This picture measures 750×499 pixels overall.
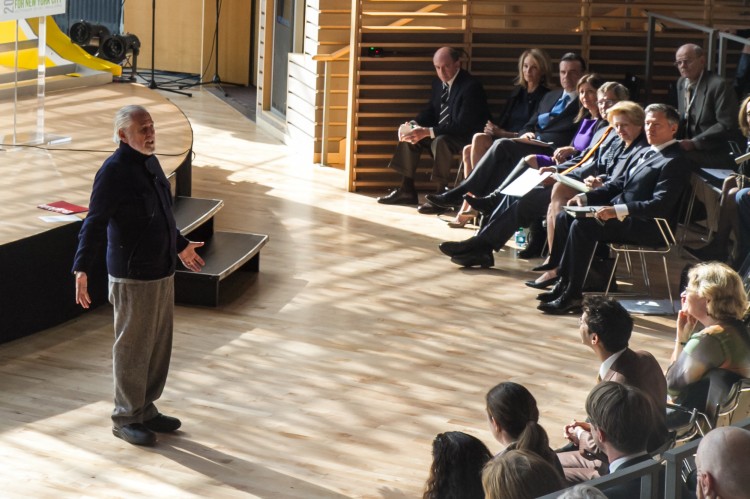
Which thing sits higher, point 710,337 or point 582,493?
point 582,493

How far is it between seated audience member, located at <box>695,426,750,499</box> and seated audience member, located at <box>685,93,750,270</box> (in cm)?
486

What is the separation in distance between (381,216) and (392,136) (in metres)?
1.16

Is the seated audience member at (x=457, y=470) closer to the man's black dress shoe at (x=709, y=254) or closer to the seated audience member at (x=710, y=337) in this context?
the seated audience member at (x=710, y=337)

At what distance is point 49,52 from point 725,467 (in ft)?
35.3

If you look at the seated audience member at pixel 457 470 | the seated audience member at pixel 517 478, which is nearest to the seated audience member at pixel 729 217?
the seated audience member at pixel 457 470

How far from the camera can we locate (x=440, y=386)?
19.9 feet

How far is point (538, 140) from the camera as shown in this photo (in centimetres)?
901

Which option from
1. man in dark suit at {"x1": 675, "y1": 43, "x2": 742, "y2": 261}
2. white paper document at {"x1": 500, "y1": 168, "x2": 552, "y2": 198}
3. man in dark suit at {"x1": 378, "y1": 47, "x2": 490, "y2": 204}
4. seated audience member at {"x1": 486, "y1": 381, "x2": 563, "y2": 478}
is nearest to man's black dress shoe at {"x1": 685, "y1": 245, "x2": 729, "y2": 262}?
man in dark suit at {"x1": 675, "y1": 43, "x2": 742, "y2": 261}

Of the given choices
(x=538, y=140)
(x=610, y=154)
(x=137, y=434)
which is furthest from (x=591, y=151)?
(x=137, y=434)

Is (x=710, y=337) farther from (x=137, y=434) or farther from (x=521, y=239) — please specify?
(x=521, y=239)

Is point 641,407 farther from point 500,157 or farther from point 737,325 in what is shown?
point 500,157

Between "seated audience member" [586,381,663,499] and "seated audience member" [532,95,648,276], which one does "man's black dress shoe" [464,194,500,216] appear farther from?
"seated audience member" [586,381,663,499]

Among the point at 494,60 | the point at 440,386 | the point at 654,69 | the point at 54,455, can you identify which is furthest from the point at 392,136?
the point at 54,455

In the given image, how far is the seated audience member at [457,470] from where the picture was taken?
11.2 feet
